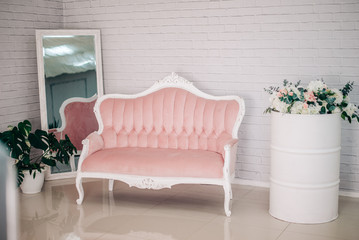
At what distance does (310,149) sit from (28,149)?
273 cm

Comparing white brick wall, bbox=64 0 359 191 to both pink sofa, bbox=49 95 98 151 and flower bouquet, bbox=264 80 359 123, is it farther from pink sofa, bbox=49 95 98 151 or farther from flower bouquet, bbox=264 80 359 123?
flower bouquet, bbox=264 80 359 123

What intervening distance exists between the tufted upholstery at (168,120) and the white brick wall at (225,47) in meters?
0.43

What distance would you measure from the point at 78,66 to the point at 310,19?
8.71 feet

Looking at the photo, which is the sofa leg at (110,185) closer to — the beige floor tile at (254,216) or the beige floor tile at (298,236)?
the beige floor tile at (254,216)

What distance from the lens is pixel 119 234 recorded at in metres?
3.32

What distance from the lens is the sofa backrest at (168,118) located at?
422 cm

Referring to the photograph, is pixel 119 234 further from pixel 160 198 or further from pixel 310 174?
pixel 310 174

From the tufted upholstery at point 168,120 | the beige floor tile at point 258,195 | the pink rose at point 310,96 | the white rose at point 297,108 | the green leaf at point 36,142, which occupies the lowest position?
the beige floor tile at point 258,195

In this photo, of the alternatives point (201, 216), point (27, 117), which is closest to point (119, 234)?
point (201, 216)

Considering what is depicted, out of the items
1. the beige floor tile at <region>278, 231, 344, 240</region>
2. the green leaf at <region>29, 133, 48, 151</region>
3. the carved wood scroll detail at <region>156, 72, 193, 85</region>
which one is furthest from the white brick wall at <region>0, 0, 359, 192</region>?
the beige floor tile at <region>278, 231, 344, 240</region>

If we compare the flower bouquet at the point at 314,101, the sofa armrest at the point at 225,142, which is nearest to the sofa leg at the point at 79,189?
the sofa armrest at the point at 225,142

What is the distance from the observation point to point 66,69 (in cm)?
497

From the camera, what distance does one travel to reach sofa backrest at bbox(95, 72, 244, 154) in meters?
4.22

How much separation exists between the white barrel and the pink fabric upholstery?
98.2 inches
